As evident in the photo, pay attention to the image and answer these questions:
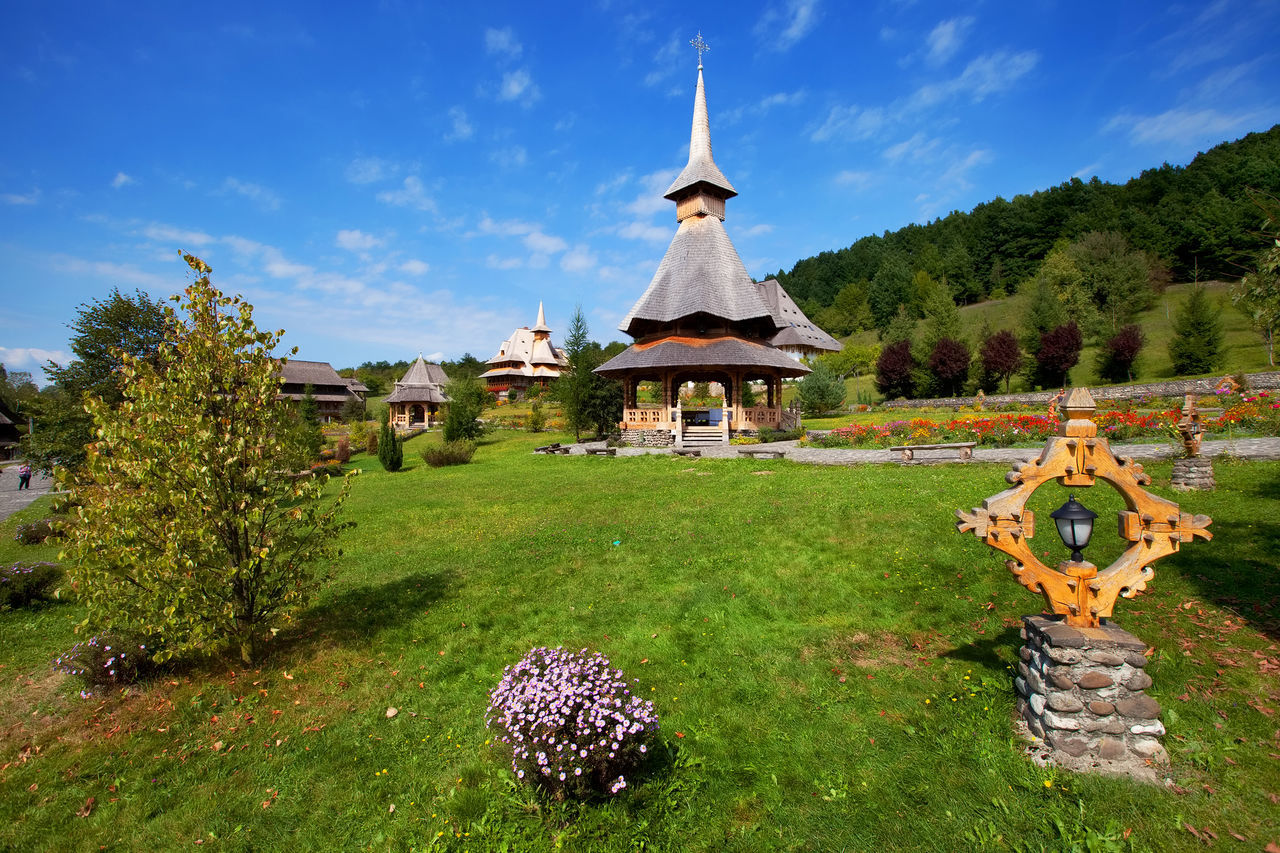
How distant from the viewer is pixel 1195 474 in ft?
29.4

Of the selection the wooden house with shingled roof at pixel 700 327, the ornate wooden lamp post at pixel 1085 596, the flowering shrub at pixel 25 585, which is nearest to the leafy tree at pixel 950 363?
the wooden house with shingled roof at pixel 700 327

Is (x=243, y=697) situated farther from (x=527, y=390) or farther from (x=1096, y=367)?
(x=527, y=390)

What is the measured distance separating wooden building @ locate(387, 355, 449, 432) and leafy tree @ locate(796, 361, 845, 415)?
88.2 ft

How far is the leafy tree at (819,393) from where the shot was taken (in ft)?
109

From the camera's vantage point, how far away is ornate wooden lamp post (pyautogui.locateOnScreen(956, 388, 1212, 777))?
3592 millimetres

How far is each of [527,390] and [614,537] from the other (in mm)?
50639

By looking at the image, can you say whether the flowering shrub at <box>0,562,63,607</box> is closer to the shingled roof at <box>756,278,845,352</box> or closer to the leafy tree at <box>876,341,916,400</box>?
the shingled roof at <box>756,278,845,352</box>

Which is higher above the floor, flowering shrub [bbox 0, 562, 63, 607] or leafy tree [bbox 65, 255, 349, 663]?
leafy tree [bbox 65, 255, 349, 663]

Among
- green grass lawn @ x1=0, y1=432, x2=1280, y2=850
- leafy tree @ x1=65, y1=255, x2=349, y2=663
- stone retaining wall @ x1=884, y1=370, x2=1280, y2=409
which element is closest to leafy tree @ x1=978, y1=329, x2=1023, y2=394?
stone retaining wall @ x1=884, y1=370, x2=1280, y2=409

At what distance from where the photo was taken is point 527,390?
58188 millimetres

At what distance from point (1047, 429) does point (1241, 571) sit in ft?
37.3

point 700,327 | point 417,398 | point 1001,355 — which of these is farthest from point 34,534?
point 1001,355

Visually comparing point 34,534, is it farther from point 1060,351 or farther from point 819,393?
point 1060,351

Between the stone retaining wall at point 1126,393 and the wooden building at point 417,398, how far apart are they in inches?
1364
